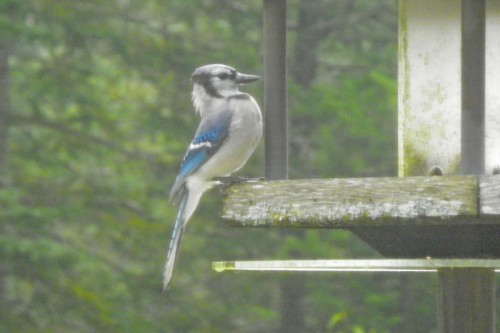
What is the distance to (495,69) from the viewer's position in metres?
4.88

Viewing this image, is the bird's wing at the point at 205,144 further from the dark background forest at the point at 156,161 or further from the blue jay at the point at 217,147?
the dark background forest at the point at 156,161

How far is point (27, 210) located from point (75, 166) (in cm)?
Result: 315

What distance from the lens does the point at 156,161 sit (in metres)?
14.6

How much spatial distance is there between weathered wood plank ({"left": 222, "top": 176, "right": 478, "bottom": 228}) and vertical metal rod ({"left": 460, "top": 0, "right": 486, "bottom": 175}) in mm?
370

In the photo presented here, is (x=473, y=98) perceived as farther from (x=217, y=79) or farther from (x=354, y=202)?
(x=217, y=79)

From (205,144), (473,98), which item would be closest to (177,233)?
Result: (205,144)

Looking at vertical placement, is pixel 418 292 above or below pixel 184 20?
below

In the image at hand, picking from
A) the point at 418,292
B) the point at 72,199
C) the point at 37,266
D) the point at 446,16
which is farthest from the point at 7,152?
the point at 446,16

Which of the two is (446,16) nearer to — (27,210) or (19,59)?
(27,210)

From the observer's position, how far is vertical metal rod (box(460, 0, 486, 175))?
436 cm

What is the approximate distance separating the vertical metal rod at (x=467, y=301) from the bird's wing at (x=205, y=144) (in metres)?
1.85

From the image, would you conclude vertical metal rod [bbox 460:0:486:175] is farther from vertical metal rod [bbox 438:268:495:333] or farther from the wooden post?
vertical metal rod [bbox 438:268:495:333]

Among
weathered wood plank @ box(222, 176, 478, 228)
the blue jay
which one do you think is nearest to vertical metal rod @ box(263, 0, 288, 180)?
the blue jay

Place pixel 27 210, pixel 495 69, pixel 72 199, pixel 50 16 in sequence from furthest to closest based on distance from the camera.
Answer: pixel 72 199
pixel 50 16
pixel 27 210
pixel 495 69
